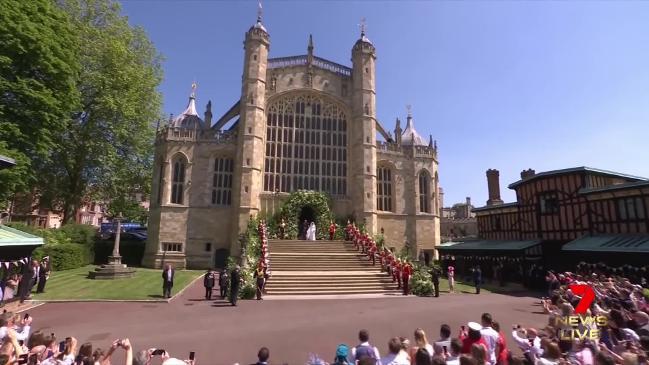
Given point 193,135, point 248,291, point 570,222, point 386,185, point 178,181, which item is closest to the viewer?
point 248,291

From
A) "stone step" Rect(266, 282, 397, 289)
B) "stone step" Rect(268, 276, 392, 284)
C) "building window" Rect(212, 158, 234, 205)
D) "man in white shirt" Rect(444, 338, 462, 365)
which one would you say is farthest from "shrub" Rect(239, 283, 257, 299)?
"building window" Rect(212, 158, 234, 205)

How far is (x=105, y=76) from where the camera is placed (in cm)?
2480

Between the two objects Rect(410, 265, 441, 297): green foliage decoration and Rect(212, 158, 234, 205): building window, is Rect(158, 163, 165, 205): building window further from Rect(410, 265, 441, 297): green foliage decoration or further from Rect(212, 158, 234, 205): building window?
Rect(410, 265, 441, 297): green foliage decoration

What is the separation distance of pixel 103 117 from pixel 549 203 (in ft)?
107

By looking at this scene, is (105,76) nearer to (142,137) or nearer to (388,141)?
(142,137)

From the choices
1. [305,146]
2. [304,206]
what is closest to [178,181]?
[304,206]

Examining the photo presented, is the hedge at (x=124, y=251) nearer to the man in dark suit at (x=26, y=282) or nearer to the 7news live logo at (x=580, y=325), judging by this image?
the man in dark suit at (x=26, y=282)

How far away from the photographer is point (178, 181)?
28469mm

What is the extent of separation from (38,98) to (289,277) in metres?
14.6

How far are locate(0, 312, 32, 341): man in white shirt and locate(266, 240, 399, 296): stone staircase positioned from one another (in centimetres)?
1020

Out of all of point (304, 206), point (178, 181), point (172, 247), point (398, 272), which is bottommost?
point (398, 272)

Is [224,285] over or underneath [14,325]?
underneath

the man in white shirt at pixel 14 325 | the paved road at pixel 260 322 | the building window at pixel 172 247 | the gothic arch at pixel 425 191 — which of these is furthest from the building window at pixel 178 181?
the man in white shirt at pixel 14 325

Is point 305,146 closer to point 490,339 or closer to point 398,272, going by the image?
point 398,272
